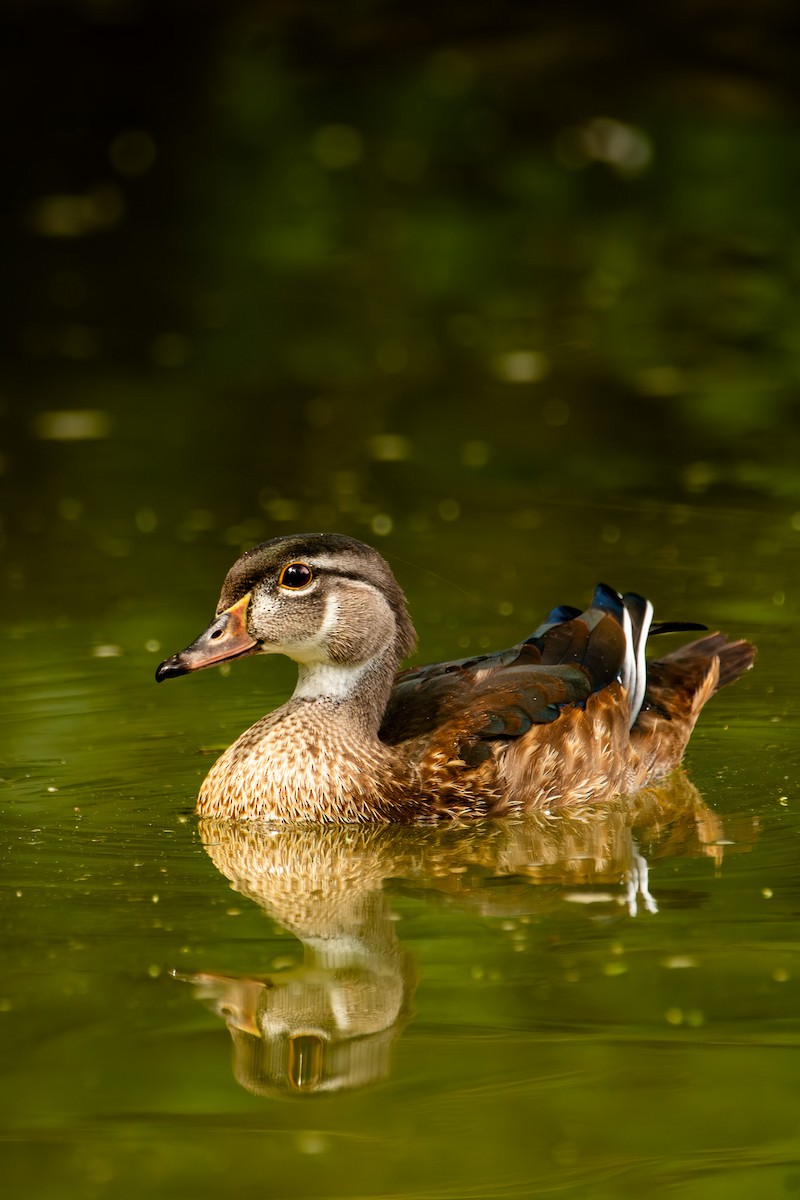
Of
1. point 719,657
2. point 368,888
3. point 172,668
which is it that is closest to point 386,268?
point 719,657

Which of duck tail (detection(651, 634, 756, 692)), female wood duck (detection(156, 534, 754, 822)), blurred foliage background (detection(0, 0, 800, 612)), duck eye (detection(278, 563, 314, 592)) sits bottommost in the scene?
blurred foliage background (detection(0, 0, 800, 612))

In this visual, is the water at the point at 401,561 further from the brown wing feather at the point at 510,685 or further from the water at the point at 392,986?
the brown wing feather at the point at 510,685

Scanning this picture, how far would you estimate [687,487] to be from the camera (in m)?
14.1

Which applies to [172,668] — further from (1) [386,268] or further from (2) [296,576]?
(1) [386,268]

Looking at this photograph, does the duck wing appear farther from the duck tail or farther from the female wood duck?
the duck tail

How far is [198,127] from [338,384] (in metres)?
12.4

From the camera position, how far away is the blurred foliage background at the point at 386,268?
14508 millimetres

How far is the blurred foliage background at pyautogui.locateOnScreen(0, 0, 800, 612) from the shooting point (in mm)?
14508

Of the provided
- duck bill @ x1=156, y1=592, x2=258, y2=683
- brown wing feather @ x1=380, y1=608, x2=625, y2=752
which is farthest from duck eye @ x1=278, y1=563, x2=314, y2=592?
brown wing feather @ x1=380, y1=608, x2=625, y2=752

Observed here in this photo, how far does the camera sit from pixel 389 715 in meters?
9.27

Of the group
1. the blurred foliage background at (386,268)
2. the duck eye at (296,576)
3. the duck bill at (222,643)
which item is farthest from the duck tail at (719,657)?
the blurred foliage background at (386,268)

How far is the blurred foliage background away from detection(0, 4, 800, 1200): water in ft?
0.24

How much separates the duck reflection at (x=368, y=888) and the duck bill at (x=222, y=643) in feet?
2.17

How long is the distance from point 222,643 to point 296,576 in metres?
0.43
